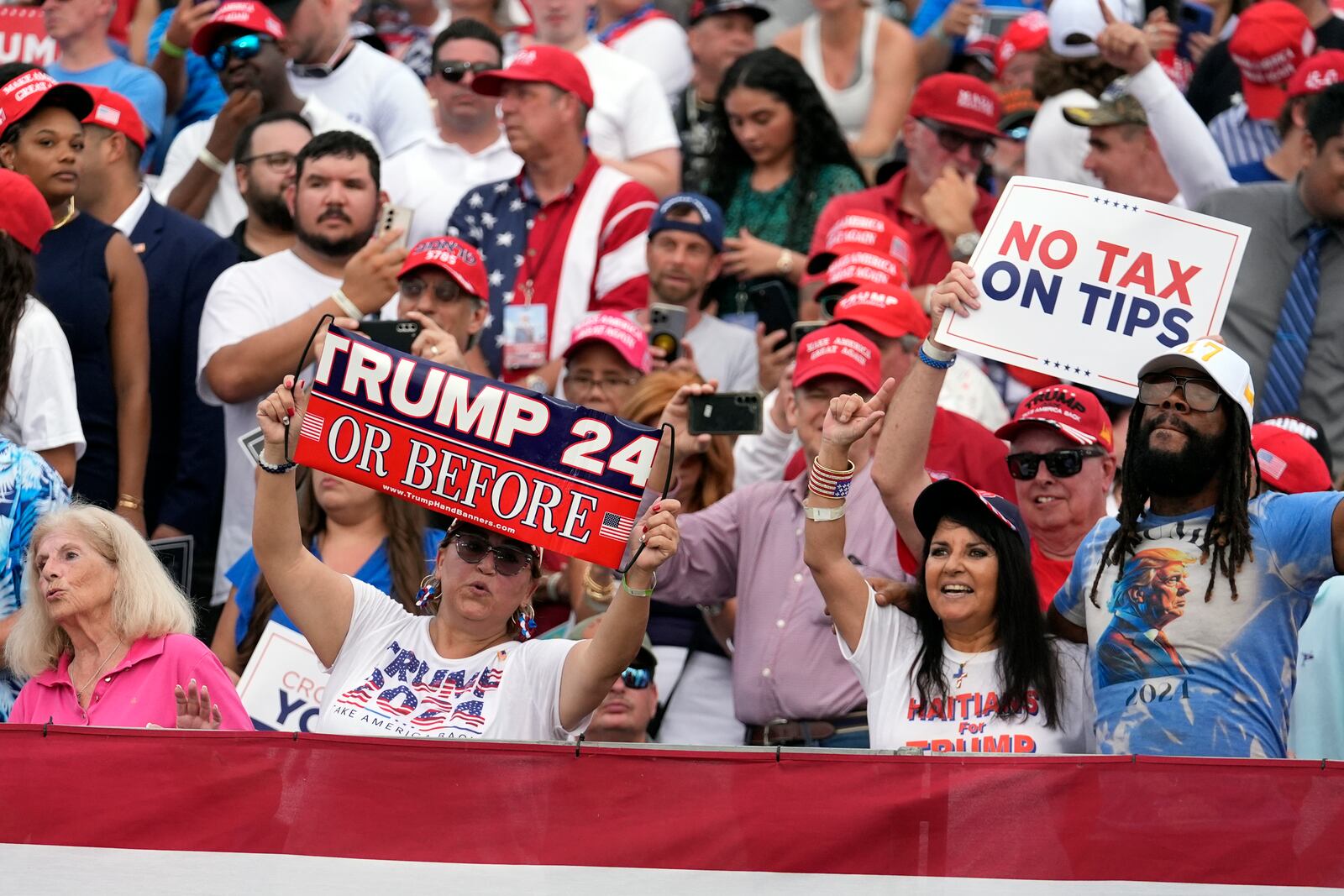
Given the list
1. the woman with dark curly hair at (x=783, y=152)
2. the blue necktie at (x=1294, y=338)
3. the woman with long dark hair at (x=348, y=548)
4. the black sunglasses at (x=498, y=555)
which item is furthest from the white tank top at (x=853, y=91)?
the black sunglasses at (x=498, y=555)

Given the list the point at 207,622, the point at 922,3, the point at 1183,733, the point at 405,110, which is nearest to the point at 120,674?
the point at 207,622

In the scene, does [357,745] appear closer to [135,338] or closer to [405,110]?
[135,338]

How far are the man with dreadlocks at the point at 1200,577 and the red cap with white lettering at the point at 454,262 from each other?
8.88ft

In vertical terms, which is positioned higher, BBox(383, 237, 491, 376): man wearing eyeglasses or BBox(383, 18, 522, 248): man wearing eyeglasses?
BBox(383, 18, 522, 248): man wearing eyeglasses

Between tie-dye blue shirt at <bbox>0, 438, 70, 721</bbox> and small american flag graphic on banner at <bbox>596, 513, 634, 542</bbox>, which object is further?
tie-dye blue shirt at <bbox>0, 438, 70, 721</bbox>

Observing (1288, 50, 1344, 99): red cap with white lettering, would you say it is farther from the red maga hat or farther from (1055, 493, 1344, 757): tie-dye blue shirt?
(1055, 493, 1344, 757): tie-dye blue shirt

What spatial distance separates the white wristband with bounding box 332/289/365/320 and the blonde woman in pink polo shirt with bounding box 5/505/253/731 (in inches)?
64.8

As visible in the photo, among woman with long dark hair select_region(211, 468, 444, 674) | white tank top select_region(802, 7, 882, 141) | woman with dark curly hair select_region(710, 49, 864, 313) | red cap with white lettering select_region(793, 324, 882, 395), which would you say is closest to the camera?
woman with long dark hair select_region(211, 468, 444, 674)

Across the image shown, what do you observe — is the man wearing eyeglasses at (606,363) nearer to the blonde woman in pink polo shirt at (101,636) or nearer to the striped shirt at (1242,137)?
the blonde woman in pink polo shirt at (101,636)

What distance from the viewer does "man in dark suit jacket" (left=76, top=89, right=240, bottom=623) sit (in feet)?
22.6

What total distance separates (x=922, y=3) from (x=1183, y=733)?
680cm

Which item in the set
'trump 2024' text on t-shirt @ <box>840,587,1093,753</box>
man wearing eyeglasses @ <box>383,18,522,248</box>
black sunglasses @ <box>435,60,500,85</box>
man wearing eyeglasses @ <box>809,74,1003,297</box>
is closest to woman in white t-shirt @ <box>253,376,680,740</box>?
'trump 2024' text on t-shirt @ <box>840,587,1093,753</box>

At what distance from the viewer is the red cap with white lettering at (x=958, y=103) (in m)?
7.97

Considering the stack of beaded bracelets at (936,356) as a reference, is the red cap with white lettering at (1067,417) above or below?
above
